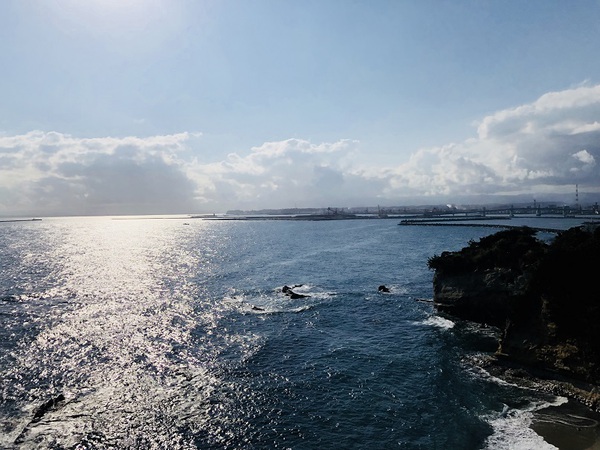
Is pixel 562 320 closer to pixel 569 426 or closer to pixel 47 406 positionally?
pixel 569 426

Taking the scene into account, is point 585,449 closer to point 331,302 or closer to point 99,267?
point 331,302

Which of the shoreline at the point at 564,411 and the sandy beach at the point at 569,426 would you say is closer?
the sandy beach at the point at 569,426

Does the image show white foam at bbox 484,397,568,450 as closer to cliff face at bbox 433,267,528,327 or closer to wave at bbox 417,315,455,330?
wave at bbox 417,315,455,330

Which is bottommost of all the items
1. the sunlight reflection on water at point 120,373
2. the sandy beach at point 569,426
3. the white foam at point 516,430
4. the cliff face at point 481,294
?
the white foam at point 516,430

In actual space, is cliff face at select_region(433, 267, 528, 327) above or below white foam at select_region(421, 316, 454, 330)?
above

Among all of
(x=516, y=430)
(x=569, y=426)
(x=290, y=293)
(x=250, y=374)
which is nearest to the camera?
(x=569, y=426)

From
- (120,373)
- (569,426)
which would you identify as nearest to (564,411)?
(569,426)

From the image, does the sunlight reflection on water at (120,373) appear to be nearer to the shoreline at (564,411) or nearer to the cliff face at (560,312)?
the shoreline at (564,411)

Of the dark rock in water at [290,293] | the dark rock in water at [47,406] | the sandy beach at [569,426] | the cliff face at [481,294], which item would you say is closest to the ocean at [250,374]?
the dark rock in water at [47,406]

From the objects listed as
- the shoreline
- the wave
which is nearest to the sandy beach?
the shoreline
